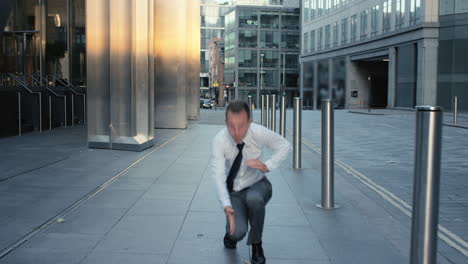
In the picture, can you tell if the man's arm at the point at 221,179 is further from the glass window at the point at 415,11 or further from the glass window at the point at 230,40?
the glass window at the point at 230,40

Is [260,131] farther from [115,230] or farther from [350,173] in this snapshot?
[350,173]

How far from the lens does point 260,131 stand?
13.8 feet

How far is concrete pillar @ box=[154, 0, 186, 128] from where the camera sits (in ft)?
67.7

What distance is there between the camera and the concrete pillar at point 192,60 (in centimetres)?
2631

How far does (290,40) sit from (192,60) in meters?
58.5

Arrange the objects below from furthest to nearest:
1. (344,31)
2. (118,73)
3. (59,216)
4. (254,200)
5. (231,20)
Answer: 1. (231,20)
2. (344,31)
3. (118,73)
4. (59,216)
5. (254,200)

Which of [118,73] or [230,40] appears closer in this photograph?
[118,73]

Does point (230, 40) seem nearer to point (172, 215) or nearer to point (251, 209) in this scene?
point (172, 215)

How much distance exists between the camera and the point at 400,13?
4372 cm

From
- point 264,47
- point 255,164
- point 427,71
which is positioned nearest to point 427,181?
point 255,164

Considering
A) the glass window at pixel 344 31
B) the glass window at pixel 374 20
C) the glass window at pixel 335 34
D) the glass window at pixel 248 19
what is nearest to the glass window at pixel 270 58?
the glass window at pixel 248 19

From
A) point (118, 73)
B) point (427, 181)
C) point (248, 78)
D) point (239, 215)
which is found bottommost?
point (239, 215)

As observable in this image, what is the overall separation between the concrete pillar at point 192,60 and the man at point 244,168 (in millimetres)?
21879

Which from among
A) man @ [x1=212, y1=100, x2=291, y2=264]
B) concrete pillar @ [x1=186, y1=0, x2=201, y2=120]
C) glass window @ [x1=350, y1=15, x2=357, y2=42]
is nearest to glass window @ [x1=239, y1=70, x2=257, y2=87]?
glass window @ [x1=350, y1=15, x2=357, y2=42]
